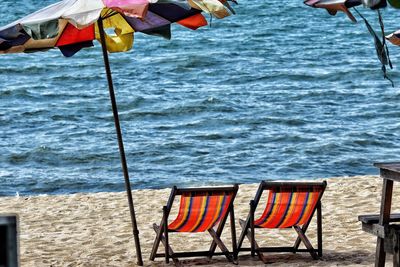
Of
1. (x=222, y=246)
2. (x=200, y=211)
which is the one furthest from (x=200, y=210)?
(x=222, y=246)

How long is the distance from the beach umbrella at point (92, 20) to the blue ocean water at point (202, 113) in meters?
6.23

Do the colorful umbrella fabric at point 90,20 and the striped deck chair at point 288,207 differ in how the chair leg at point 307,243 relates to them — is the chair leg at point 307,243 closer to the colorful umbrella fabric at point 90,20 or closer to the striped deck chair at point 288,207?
the striped deck chair at point 288,207

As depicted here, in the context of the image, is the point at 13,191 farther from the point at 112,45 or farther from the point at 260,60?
the point at 260,60

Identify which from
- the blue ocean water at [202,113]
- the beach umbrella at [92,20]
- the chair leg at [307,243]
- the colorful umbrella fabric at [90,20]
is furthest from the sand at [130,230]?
the blue ocean water at [202,113]

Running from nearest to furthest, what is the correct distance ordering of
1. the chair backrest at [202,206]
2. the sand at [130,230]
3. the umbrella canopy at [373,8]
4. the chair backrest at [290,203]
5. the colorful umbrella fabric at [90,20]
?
the umbrella canopy at [373,8], the colorful umbrella fabric at [90,20], the chair backrest at [202,206], the chair backrest at [290,203], the sand at [130,230]

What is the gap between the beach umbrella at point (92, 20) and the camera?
563 cm

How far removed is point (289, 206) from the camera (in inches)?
260

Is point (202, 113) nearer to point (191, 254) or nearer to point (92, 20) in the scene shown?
point (191, 254)

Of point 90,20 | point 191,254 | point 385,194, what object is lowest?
point 191,254

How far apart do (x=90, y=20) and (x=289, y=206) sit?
6.47 ft

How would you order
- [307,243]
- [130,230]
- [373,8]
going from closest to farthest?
[373,8] → [307,243] → [130,230]

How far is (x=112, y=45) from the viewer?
7320mm

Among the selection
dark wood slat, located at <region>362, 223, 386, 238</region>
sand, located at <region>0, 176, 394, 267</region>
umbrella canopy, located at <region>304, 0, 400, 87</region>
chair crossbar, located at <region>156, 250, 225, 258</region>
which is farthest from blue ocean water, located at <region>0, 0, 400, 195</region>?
umbrella canopy, located at <region>304, 0, 400, 87</region>

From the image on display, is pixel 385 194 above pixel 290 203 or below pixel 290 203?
above
